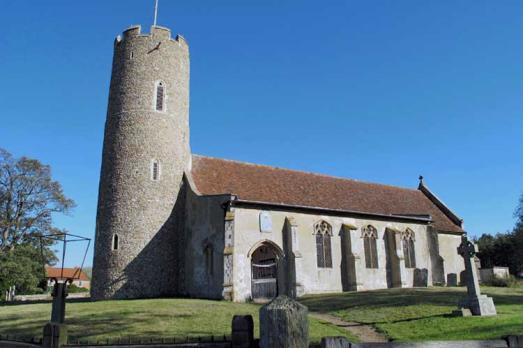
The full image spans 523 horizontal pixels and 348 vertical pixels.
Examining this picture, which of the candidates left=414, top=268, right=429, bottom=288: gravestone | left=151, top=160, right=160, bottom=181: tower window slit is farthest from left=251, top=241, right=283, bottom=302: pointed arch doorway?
left=414, top=268, right=429, bottom=288: gravestone

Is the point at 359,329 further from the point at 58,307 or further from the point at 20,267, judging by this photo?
the point at 20,267

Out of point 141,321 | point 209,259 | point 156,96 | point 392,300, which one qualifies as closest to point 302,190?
point 209,259

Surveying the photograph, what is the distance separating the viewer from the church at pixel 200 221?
22.7m

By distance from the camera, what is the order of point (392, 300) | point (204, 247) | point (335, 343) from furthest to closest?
point (204, 247) → point (392, 300) → point (335, 343)

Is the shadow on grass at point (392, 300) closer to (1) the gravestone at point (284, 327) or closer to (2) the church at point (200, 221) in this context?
(2) the church at point (200, 221)

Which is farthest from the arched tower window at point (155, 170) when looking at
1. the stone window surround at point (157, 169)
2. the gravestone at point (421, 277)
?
the gravestone at point (421, 277)

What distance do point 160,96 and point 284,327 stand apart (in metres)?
23.0

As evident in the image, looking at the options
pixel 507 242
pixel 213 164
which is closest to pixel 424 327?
pixel 213 164

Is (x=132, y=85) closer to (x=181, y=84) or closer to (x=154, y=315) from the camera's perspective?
(x=181, y=84)

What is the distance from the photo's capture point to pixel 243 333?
16.7ft

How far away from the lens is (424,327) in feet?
41.9

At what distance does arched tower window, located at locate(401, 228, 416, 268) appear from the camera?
93.7 feet

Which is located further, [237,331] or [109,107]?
[109,107]

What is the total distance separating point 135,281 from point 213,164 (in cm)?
861
